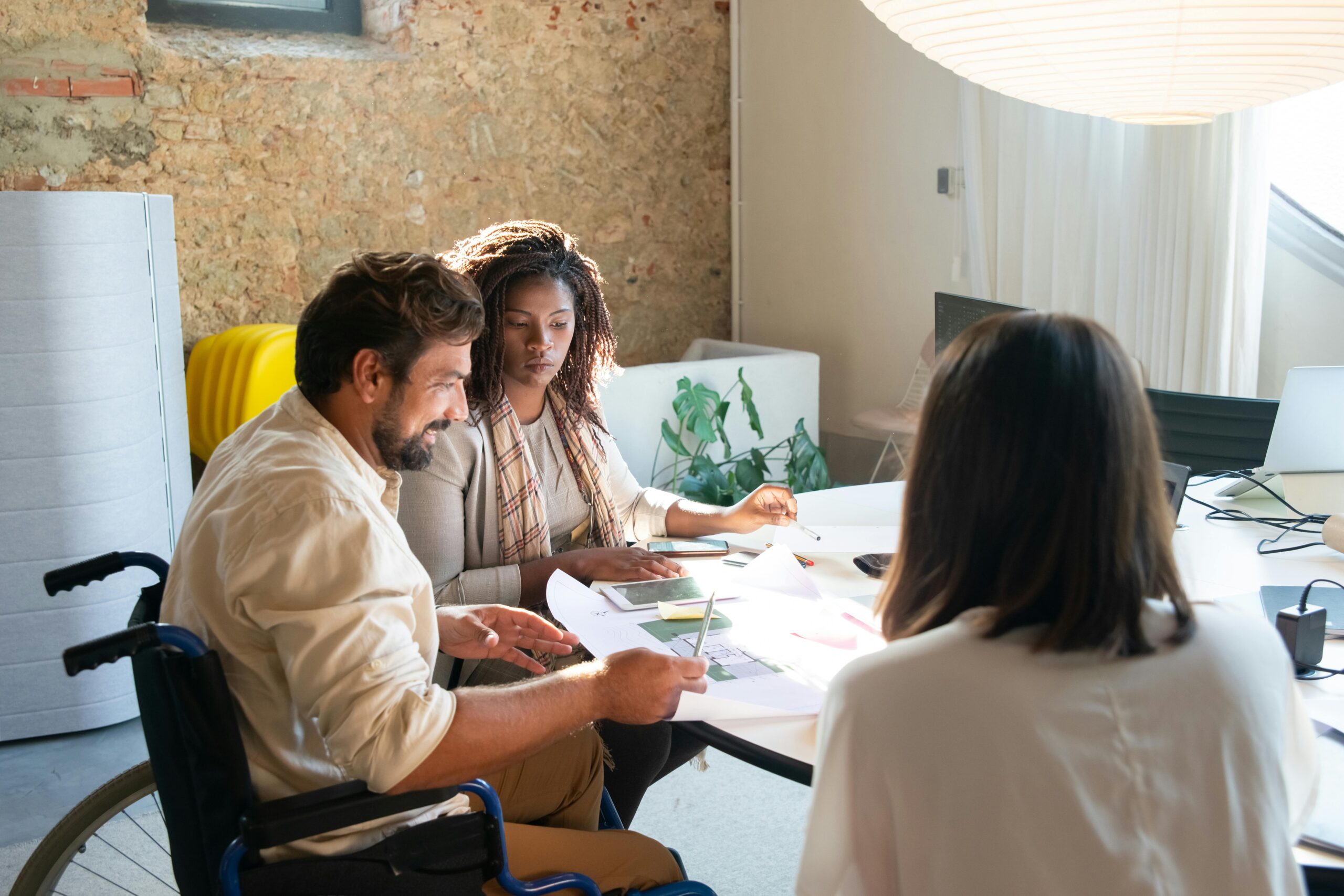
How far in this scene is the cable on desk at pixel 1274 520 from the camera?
2.13m

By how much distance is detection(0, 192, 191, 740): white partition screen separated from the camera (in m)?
2.69

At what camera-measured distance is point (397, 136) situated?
4633 mm

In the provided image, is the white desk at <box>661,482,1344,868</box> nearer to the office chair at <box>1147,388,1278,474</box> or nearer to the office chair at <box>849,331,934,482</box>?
the office chair at <box>1147,388,1278,474</box>

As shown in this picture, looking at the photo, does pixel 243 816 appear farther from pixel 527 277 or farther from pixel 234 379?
pixel 234 379

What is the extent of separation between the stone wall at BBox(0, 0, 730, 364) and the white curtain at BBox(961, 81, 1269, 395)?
1.57 meters

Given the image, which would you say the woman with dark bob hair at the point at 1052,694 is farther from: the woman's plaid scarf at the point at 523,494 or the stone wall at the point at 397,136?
the stone wall at the point at 397,136

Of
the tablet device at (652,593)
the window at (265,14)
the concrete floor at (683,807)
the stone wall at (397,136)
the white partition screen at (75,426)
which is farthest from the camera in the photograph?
the window at (265,14)

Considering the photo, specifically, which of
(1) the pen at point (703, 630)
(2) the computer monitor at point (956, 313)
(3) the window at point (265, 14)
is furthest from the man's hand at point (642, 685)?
(3) the window at point (265, 14)

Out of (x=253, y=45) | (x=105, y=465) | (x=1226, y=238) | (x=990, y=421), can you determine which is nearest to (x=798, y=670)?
(x=990, y=421)

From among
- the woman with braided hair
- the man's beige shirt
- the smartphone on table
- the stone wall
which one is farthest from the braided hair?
the stone wall

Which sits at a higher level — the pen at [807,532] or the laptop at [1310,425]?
the laptop at [1310,425]

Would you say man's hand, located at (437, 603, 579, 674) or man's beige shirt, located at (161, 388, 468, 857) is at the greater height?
man's beige shirt, located at (161, 388, 468, 857)

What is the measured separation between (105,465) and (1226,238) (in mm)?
3041

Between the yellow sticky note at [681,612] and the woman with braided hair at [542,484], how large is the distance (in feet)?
0.60
